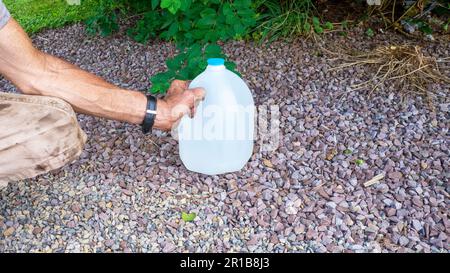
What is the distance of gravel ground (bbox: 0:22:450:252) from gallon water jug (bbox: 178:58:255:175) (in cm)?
7

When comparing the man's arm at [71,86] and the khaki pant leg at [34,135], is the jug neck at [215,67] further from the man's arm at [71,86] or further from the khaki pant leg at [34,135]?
the khaki pant leg at [34,135]

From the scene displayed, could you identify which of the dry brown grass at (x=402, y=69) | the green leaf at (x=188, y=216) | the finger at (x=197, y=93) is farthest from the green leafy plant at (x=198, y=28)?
the dry brown grass at (x=402, y=69)

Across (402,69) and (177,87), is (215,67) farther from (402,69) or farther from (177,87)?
(402,69)

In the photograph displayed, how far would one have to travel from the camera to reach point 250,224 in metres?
1.91

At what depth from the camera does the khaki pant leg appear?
158 centimetres

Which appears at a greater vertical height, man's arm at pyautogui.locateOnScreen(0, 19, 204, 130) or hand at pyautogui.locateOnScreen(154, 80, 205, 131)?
man's arm at pyautogui.locateOnScreen(0, 19, 204, 130)

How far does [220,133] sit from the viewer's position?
2.24 meters

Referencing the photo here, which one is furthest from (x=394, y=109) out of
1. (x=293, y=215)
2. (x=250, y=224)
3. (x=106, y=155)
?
(x=106, y=155)

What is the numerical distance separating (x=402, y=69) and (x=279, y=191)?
1.30 metres

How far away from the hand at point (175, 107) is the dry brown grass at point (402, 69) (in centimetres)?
127

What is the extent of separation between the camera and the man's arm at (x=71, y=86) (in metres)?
1.51

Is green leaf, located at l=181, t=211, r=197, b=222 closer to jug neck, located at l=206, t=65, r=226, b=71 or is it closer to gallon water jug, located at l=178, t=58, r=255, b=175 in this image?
gallon water jug, located at l=178, t=58, r=255, b=175

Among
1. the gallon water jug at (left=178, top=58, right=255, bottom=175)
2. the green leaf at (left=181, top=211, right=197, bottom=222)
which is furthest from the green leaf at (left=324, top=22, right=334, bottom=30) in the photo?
the green leaf at (left=181, top=211, right=197, bottom=222)
